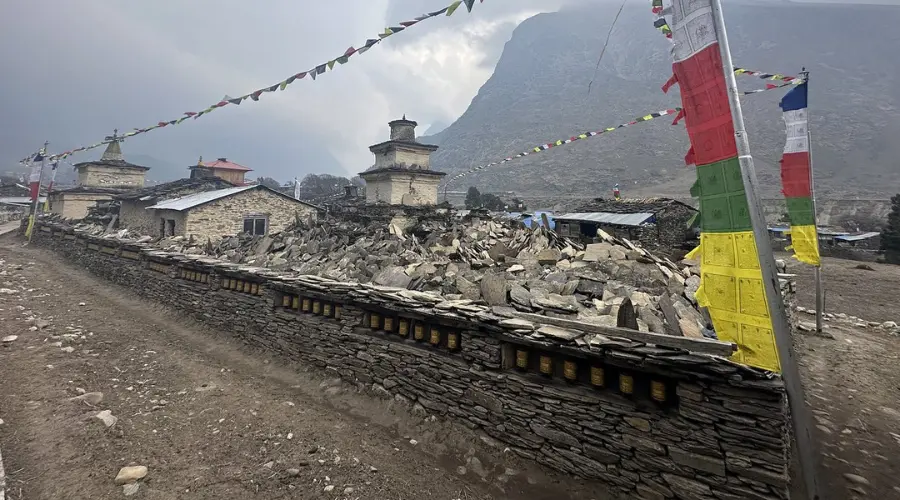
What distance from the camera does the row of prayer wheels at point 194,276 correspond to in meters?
10.0

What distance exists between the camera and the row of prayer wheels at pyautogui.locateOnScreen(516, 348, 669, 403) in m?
4.13

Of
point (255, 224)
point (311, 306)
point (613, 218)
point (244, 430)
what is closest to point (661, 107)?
point (613, 218)

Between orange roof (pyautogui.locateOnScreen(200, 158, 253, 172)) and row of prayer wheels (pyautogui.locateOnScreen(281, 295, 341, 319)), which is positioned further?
orange roof (pyautogui.locateOnScreen(200, 158, 253, 172))

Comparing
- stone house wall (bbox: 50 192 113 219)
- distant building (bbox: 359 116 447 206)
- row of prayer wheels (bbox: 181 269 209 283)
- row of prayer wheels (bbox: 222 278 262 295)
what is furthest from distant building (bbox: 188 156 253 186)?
row of prayer wheels (bbox: 222 278 262 295)

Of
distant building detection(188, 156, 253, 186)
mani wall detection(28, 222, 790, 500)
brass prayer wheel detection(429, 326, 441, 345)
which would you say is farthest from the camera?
distant building detection(188, 156, 253, 186)

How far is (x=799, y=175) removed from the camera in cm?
1023

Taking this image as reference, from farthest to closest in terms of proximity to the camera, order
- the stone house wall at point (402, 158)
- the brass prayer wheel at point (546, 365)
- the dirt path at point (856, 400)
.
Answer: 1. the stone house wall at point (402, 158)
2. the dirt path at point (856, 400)
3. the brass prayer wheel at point (546, 365)

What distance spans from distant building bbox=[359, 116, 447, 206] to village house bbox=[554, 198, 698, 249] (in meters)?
10.5

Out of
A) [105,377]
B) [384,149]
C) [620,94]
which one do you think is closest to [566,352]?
[105,377]

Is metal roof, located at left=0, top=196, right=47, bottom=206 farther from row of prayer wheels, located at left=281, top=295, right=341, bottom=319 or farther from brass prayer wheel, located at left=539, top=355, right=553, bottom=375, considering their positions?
brass prayer wheel, located at left=539, top=355, right=553, bottom=375

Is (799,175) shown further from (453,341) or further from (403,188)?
(403,188)

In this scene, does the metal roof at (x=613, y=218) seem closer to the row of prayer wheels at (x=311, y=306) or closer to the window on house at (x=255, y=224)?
the window on house at (x=255, y=224)

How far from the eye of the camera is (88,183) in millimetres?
31953

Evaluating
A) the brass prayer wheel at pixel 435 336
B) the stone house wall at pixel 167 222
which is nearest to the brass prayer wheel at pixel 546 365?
the brass prayer wheel at pixel 435 336
